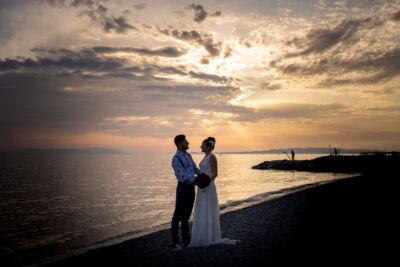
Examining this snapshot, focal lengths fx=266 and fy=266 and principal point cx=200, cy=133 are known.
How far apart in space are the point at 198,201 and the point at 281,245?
8.87 ft

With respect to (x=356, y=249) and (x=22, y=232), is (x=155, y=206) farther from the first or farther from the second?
(x=356, y=249)

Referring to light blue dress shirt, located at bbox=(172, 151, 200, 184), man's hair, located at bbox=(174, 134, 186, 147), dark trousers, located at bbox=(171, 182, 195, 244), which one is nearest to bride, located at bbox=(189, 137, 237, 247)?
dark trousers, located at bbox=(171, 182, 195, 244)

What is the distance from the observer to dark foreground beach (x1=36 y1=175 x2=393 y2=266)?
652 centimetres

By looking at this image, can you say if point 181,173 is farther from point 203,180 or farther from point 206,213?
point 206,213

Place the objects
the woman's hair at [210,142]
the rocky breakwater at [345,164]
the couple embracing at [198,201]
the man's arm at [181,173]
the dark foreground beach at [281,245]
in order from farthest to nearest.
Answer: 1. the rocky breakwater at [345,164]
2. the woman's hair at [210,142]
3. the couple embracing at [198,201]
4. the man's arm at [181,173]
5. the dark foreground beach at [281,245]

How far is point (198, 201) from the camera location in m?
7.82

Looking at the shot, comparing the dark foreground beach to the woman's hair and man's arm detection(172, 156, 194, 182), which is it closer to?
man's arm detection(172, 156, 194, 182)

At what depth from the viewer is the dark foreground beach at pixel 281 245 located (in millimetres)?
6520

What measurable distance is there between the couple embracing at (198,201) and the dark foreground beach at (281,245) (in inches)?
14.5

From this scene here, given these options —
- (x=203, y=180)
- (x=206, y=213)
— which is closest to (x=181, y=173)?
(x=203, y=180)

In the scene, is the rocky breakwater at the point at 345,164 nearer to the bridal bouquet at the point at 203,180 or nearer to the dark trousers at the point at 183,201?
the bridal bouquet at the point at 203,180

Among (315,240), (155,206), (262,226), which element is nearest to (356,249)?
(315,240)

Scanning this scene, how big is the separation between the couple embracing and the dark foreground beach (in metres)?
0.37

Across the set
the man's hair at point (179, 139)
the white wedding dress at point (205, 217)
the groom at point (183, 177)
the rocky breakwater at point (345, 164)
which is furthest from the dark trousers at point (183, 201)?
the rocky breakwater at point (345, 164)
